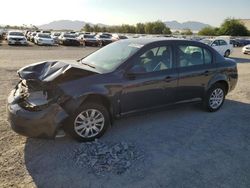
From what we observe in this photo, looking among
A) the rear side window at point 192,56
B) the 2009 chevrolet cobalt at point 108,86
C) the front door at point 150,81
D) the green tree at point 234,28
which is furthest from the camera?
the green tree at point 234,28

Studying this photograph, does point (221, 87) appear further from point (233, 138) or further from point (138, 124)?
point (138, 124)

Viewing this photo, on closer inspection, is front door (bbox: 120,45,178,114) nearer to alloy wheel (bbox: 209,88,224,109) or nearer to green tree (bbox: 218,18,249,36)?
alloy wheel (bbox: 209,88,224,109)

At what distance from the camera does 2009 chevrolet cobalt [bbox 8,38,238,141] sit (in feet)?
14.1

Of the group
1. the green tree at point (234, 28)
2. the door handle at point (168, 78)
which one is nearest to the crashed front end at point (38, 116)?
the door handle at point (168, 78)

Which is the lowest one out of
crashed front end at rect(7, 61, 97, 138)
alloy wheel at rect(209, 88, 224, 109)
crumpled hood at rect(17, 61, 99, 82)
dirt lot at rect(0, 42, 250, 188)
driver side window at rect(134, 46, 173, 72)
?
dirt lot at rect(0, 42, 250, 188)

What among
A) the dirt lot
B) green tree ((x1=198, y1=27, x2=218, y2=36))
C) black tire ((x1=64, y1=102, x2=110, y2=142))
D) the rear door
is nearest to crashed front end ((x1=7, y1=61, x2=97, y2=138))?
black tire ((x1=64, y1=102, x2=110, y2=142))

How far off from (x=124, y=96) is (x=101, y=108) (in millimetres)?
483

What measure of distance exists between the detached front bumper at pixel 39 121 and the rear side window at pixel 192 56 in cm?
268

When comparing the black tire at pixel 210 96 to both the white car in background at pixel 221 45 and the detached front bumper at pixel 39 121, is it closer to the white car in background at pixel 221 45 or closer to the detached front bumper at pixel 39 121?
the detached front bumper at pixel 39 121

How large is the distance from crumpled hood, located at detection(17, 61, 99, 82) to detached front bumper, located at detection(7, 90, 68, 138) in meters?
0.49

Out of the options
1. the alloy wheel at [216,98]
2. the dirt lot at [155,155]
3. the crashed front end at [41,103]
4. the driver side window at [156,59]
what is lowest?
the dirt lot at [155,155]

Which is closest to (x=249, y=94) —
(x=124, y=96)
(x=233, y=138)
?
(x=233, y=138)

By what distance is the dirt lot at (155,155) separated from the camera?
366cm

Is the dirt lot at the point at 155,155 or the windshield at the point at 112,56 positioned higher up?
the windshield at the point at 112,56
